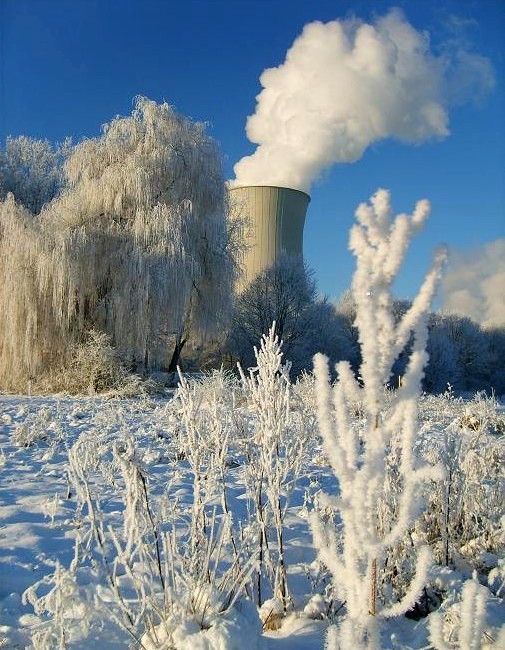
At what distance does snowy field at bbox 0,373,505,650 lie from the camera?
77.7 inches

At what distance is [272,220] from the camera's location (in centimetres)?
2233

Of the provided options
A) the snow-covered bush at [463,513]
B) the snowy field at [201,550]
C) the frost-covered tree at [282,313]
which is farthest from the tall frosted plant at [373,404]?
the frost-covered tree at [282,313]

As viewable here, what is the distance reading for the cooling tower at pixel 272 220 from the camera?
2170 cm

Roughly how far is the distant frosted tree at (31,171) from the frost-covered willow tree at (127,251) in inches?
277

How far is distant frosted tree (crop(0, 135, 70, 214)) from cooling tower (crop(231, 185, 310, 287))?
720 centimetres

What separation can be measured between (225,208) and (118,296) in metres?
4.54

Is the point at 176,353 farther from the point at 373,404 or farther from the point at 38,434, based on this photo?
the point at 373,404

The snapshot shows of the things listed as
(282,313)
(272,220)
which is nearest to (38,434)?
(282,313)

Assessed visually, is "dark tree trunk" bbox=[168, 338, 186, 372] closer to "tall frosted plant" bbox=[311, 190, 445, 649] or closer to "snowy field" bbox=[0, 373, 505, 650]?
"snowy field" bbox=[0, 373, 505, 650]

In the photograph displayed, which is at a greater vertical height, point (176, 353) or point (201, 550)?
point (176, 353)

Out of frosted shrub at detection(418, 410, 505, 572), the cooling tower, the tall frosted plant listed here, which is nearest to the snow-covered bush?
frosted shrub at detection(418, 410, 505, 572)

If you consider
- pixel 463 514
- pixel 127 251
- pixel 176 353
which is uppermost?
pixel 127 251

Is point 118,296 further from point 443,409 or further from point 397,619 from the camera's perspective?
point 397,619

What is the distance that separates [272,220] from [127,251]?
395 inches
